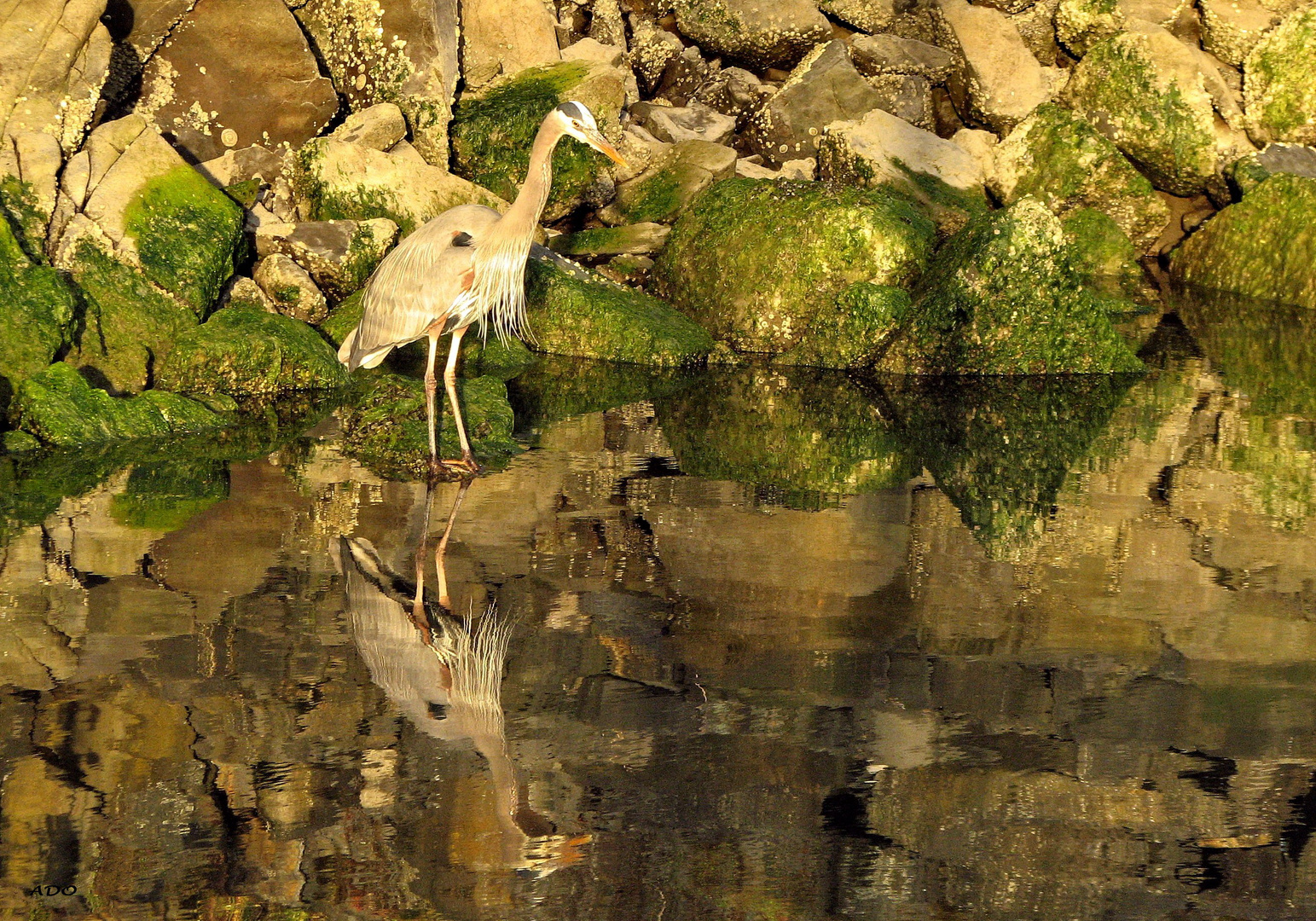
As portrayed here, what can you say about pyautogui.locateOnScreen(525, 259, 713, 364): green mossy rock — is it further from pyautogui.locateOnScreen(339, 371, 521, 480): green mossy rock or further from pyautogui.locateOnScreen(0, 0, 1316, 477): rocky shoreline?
pyautogui.locateOnScreen(339, 371, 521, 480): green mossy rock

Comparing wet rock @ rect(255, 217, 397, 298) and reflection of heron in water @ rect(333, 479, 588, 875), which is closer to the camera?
reflection of heron in water @ rect(333, 479, 588, 875)

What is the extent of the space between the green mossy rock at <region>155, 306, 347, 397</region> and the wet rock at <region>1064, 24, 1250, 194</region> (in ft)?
36.2

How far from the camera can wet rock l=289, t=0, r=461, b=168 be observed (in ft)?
49.8

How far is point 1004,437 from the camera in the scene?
10.1 meters

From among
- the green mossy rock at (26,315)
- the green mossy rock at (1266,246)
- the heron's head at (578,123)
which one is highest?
the green mossy rock at (1266,246)

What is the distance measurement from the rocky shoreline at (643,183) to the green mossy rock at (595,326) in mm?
25

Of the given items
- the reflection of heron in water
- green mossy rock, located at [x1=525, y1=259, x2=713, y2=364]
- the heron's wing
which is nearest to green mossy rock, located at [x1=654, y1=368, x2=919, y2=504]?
green mossy rock, located at [x1=525, y1=259, x2=713, y2=364]

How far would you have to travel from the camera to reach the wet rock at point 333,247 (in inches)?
496

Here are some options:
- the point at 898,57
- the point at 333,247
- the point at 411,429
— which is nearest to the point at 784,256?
the point at 333,247

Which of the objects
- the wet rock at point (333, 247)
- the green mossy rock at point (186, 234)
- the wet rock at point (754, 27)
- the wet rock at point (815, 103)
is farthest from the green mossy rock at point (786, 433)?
the wet rock at point (754, 27)

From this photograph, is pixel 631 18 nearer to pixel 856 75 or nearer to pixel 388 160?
pixel 856 75

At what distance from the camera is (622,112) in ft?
55.0

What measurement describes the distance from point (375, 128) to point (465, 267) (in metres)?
5.90

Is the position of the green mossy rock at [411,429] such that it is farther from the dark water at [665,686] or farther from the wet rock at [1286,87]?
the wet rock at [1286,87]
